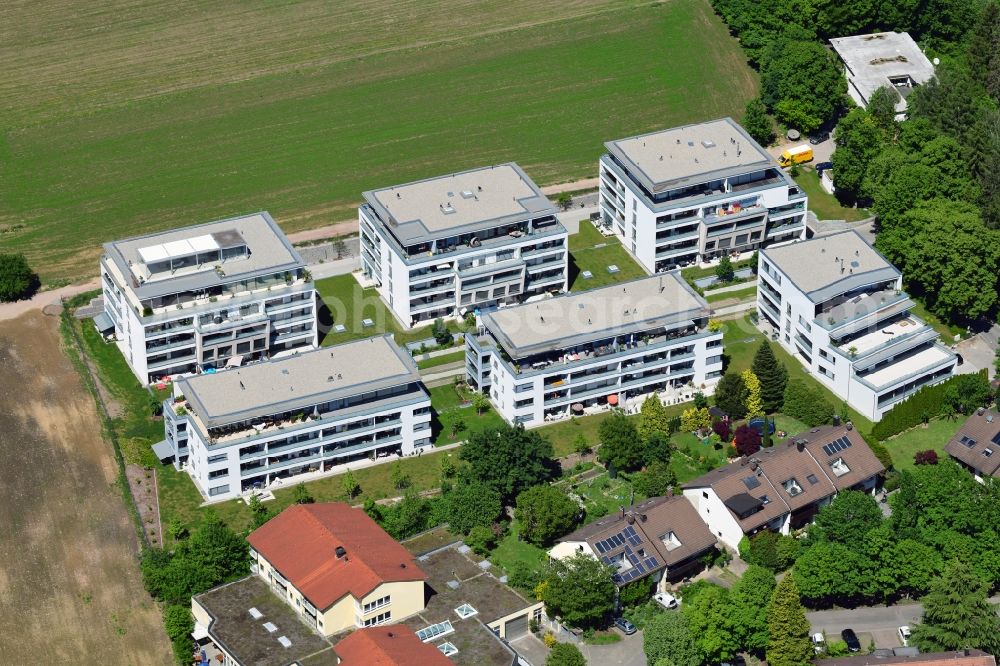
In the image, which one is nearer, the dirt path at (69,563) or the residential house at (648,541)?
the dirt path at (69,563)

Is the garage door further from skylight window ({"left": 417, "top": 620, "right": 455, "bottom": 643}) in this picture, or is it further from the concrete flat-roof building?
skylight window ({"left": 417, "top": 620, "right": 455, "bottom": 643})

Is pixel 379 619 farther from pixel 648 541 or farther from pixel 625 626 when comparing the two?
pixel 648 541

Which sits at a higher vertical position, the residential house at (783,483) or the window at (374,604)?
the window at (374,604)

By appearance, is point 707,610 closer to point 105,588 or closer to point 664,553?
point 664,553

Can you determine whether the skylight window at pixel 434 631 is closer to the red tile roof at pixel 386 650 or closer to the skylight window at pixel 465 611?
the skylight window at pixel 465 611

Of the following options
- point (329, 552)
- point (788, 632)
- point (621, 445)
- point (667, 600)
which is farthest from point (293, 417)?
point (788, 632)

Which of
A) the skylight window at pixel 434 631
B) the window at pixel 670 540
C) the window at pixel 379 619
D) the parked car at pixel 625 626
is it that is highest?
the window at pixel 379 619

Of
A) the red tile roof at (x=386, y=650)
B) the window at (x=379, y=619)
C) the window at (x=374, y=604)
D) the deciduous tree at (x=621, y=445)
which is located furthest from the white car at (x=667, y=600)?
the window at (x=374, y=604)
